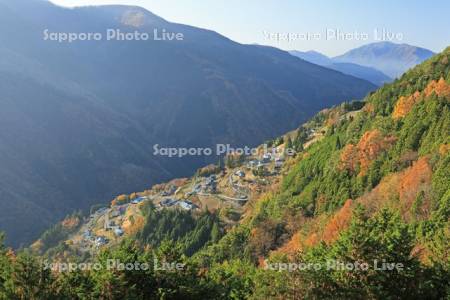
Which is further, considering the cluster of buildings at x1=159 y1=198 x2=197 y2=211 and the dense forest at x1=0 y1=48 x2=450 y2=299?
the cluster of buildings at x1=159 y1=198 x2=197 y2=211

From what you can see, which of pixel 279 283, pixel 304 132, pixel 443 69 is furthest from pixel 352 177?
pixel 304 132

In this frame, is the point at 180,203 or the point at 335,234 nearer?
the point at 335,234

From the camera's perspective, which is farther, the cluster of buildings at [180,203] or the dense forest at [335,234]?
the cluster of buildings at [180,203]

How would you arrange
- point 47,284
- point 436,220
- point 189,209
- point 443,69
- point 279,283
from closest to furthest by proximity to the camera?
point 279,283
point 47,284
point 436,220
point 443,69
point 189,209

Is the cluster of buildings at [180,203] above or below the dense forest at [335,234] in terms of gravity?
below

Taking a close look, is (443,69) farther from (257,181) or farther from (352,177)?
(257,181)

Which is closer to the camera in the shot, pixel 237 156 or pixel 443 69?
pixel 443 69

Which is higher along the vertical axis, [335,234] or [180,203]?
[335,234]

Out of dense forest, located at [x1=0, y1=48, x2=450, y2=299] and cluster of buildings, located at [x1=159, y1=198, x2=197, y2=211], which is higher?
dense forest, located at [x1=0, y1=48, x2=450, y2=299]
